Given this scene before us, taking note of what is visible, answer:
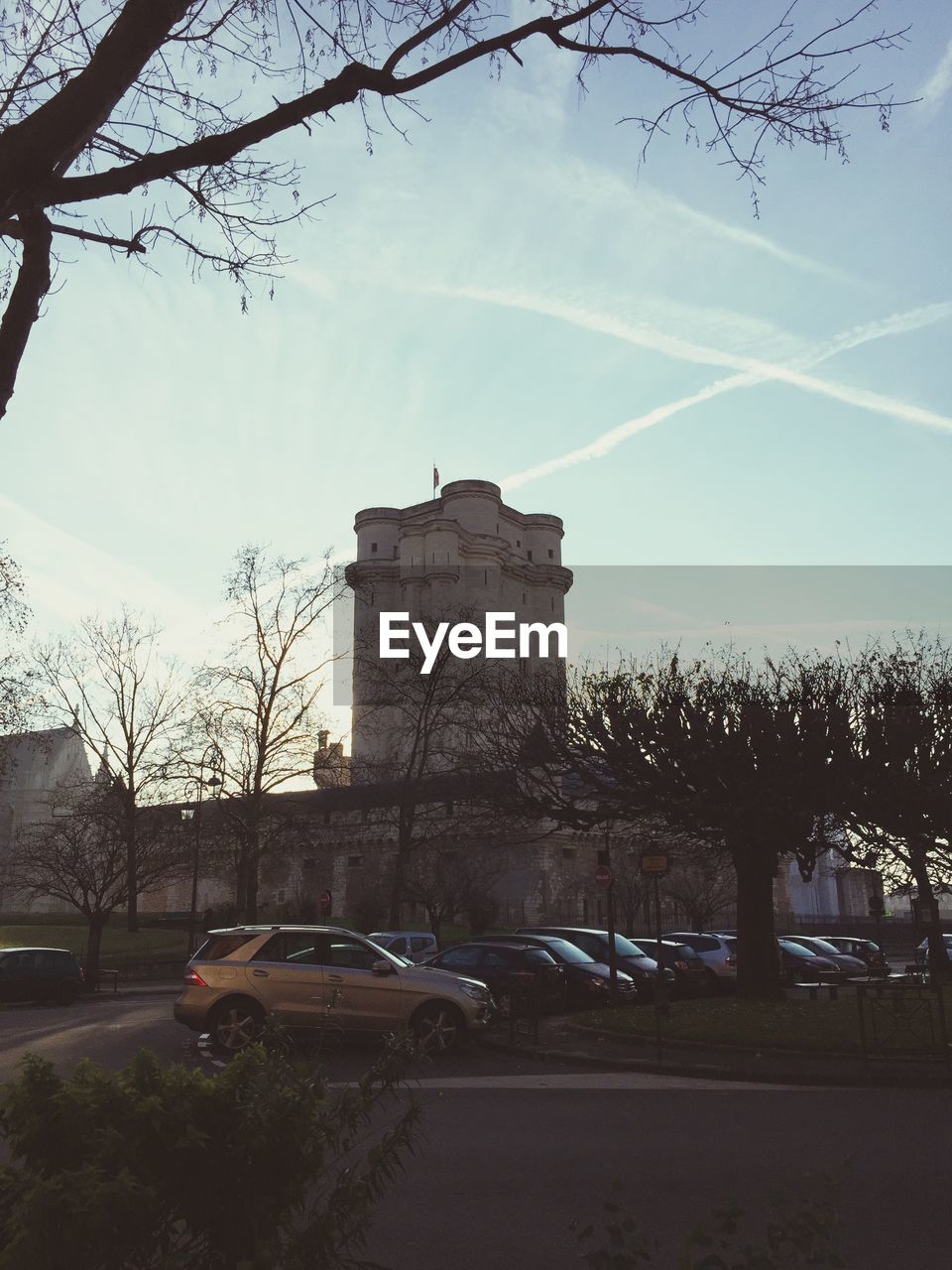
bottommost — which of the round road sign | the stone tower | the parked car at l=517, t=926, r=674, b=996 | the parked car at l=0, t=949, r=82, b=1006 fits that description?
the parked car at l=0, t=949, r=82, b=1006

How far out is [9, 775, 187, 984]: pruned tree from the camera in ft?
112

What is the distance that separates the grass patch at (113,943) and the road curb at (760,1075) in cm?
3121

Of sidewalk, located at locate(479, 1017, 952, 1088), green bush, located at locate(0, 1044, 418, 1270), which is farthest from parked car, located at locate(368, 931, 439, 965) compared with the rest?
green bush, located at locate(0, 1044, 418, 1270)

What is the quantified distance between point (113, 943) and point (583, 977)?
1159 inches

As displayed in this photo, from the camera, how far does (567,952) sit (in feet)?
75.9

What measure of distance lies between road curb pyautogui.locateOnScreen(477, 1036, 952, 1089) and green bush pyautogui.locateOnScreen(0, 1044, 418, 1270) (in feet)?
34.0

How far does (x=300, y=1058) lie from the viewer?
4.08 meters

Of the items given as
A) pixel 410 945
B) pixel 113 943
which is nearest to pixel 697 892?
pixel 113 943

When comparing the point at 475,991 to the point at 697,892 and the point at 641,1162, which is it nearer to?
the point at 641,1162

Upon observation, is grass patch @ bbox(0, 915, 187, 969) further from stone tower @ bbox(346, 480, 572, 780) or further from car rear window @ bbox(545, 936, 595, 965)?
stone tower @ bbox(346, 480, 572, 780)

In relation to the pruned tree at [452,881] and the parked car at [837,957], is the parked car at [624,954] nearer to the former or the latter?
the parked car at [837,957]

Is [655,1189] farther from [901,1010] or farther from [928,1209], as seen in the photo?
[901,1010]

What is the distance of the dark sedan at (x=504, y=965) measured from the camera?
20.4 metres

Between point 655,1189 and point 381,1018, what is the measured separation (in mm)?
8452
